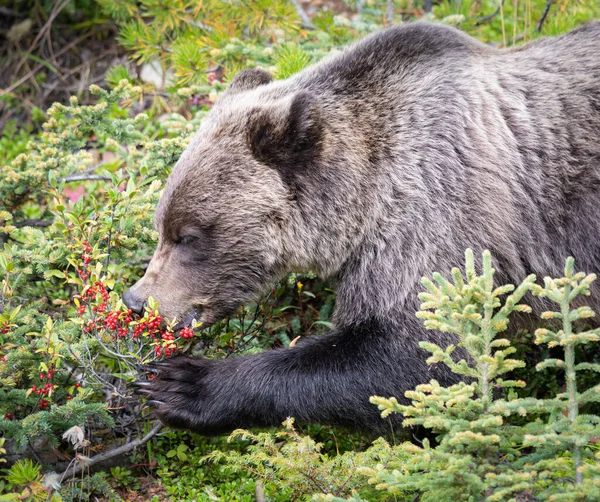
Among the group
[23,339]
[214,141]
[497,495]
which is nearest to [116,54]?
[214,141]

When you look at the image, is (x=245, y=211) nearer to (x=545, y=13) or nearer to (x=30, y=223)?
(x=30, y=223)

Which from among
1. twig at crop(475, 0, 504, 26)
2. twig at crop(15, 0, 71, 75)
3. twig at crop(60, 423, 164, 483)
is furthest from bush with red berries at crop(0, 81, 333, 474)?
twig at crop(15, 0, 71, 75)

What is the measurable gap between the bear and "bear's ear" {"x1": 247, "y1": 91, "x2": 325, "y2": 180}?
0.01 meters

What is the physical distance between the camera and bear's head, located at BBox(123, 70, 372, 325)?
4168 mm

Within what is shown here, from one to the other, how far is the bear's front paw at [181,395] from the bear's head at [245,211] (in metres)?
0.34

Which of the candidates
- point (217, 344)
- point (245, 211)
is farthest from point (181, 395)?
point (245, 211)

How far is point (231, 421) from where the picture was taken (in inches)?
159

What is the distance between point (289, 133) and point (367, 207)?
62 centimetres

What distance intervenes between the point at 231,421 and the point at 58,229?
5.01 feet

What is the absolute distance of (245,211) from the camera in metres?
4.20

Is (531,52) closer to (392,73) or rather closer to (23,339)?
(392,73)

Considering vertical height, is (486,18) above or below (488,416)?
above

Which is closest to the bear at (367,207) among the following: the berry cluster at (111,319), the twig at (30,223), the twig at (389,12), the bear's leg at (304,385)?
the bear's leg at (304,385)

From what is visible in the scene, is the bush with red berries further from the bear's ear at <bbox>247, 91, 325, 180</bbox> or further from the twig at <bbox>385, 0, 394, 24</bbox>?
the twig at <bbox>385, 0, 394, 24</bbox>
